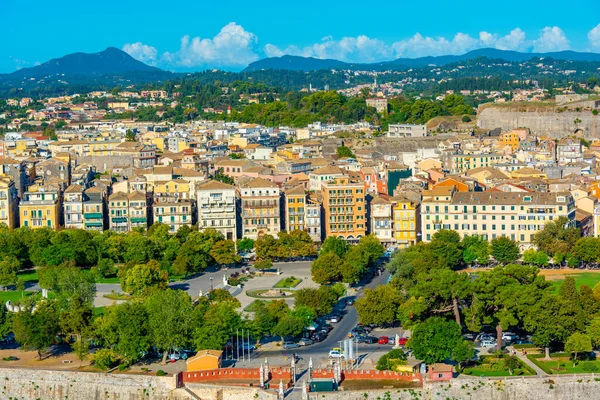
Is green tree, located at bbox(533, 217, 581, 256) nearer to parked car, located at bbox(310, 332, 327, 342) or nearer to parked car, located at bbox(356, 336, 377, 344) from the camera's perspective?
parked car, located at bbox(356, 336, 377, 344)

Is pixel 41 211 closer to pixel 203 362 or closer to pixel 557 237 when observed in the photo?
pixel 557 237

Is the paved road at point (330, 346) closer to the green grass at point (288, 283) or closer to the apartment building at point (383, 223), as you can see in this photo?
the green grass at point (288, 283)

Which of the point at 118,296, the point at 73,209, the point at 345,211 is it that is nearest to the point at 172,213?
the point at 73,209

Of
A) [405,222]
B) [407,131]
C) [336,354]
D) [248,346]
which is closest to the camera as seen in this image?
[336,354]

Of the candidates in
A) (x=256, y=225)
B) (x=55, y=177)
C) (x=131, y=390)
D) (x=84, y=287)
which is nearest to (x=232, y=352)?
(x=131, y=390)

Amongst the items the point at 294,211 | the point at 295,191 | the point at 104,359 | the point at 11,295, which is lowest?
the point at 104,359

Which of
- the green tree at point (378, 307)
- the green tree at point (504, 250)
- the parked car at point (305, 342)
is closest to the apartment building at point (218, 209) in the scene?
the green tree at point (504, 250)
